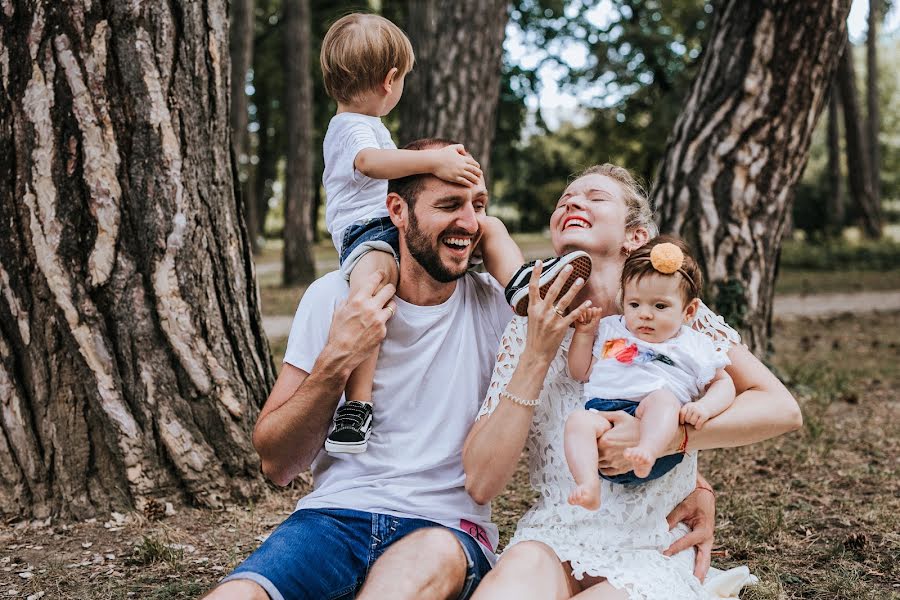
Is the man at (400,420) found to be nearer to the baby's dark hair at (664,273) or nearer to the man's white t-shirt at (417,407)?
the man's white t-shirt at (417,407)

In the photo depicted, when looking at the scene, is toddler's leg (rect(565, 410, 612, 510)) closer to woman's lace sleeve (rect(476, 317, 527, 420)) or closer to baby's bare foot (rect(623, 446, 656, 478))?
baby's bare foot (rect(623, 446, 656, 478))

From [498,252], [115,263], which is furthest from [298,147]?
[498,252]

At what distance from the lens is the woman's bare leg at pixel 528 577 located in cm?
226

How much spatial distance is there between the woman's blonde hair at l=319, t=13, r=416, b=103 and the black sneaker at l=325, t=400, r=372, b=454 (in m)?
1.35

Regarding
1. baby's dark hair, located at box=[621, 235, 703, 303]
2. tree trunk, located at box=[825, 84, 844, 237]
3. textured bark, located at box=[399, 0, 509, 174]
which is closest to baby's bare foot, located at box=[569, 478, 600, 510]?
baby's dark hair, located at box=[621, 235, 703, 303]

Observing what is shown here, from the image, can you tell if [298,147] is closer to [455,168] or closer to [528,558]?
[455,168]

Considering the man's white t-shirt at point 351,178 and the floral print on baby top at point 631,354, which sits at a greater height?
the man's white t-shirt at point 351,178

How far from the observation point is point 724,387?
2.42m

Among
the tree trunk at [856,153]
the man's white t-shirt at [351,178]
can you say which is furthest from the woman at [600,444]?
the tree trunk at [856,153]

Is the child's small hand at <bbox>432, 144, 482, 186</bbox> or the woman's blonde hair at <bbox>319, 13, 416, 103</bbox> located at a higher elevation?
the woman's blonde hair at <bbox>319, 13, 416, 103</bbox>

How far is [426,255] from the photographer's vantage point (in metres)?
2.72

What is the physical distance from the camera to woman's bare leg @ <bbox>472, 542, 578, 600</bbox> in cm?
226

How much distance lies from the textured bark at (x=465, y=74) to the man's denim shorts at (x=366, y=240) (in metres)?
4.40

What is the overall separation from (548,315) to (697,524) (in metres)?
0.78
